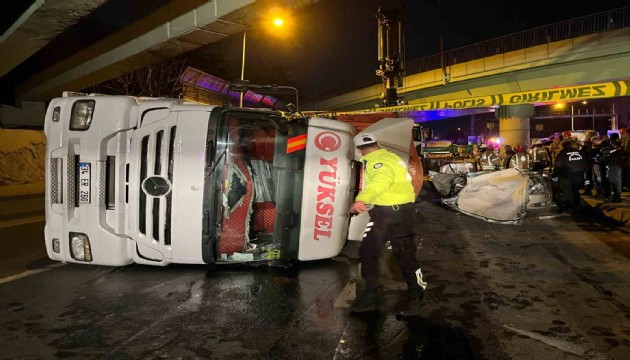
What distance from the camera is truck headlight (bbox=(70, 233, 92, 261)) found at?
484cm

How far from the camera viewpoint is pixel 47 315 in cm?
395

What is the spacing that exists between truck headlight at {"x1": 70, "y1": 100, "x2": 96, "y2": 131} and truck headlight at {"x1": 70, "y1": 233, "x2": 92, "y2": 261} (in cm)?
114

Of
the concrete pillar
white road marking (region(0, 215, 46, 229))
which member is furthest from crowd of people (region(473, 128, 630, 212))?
the concrete pillar

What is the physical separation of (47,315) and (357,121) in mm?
7169

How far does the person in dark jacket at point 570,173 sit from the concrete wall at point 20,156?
15906mm

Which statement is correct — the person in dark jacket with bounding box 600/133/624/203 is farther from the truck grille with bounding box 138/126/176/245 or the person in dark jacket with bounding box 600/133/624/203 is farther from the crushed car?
the truck grille with bounding box 138/126/176/245

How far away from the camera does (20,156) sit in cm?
1711

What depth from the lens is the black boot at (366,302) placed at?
4.08 metres

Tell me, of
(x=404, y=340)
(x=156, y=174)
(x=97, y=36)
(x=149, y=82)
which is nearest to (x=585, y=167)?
(x=404, y=340)

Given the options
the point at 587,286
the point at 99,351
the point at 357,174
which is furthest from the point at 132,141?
the point at 587,286

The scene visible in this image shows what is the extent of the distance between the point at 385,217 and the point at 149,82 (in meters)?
19.5

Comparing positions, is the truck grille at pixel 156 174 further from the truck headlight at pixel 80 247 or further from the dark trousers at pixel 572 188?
the dark trousers at pixel 572 188

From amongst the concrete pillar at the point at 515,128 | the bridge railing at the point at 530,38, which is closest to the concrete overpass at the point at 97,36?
the bridge railing at the point at 530,38

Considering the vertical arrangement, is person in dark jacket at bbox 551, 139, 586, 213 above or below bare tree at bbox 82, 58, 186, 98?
below
